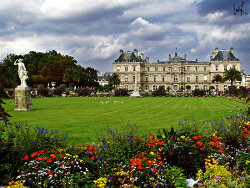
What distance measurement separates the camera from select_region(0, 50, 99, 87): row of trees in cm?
5628

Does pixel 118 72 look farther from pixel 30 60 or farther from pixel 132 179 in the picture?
A: pixel 132 179

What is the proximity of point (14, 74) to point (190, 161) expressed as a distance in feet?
222

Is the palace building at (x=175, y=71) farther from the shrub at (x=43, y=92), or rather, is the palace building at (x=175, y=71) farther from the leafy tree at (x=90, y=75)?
the shrub at (x=43, y=92)

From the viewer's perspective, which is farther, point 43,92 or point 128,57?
point 128,57

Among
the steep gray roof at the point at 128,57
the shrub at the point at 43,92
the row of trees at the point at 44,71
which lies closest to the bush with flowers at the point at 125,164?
the shrub at the point at 43,92

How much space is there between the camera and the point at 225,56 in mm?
76062

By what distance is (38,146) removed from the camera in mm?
5105

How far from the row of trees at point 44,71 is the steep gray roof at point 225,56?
138 feet

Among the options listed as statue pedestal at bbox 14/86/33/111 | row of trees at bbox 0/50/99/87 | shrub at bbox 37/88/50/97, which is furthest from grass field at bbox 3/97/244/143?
row of trees at bbox 0/50/99/87

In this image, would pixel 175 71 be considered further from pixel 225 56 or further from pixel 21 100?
pixel 21 100

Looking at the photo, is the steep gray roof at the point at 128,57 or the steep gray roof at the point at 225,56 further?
the steep gray roof at the point at 128,57

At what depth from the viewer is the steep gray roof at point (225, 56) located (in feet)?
248

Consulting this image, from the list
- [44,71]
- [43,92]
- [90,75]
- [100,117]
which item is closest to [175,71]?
[90,75]

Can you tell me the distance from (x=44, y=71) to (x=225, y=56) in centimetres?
5636
